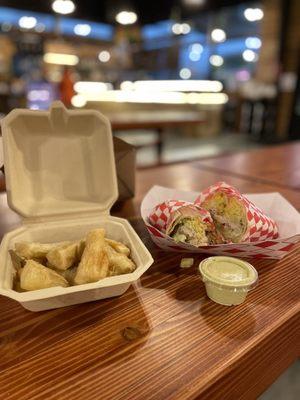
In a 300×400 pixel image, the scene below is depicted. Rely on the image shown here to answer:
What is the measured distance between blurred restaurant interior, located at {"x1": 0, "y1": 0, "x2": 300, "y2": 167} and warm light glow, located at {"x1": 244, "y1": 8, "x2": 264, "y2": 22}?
0.03 meters

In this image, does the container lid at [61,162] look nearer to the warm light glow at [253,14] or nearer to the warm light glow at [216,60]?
the warm light glow at [253,14]

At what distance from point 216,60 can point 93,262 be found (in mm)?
10878

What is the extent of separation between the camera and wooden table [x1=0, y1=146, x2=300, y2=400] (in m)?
0.50

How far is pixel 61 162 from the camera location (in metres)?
0.93

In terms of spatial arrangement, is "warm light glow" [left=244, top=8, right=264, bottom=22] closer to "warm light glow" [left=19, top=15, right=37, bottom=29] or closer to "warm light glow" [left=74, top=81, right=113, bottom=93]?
"warm light glow" [left=74, top=81, right=113, bottom=93]

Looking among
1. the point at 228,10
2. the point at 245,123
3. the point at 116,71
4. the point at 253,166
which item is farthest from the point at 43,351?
the point at 116,71

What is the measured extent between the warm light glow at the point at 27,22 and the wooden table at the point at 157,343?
→ 10.9m

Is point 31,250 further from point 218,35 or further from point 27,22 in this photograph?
point 27,22

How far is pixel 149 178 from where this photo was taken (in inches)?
65.9

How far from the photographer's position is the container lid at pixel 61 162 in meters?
0.85

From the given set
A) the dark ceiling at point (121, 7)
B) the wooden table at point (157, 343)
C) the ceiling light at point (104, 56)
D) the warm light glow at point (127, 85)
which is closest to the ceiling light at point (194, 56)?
the dark ceiling at point (121, 7)

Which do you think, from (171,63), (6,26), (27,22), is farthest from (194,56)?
(6,26)

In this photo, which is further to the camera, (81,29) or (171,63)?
(171,63)

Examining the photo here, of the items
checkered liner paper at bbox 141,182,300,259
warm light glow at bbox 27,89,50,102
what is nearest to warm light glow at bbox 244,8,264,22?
warm light glow at bbox 27,89,50,102
